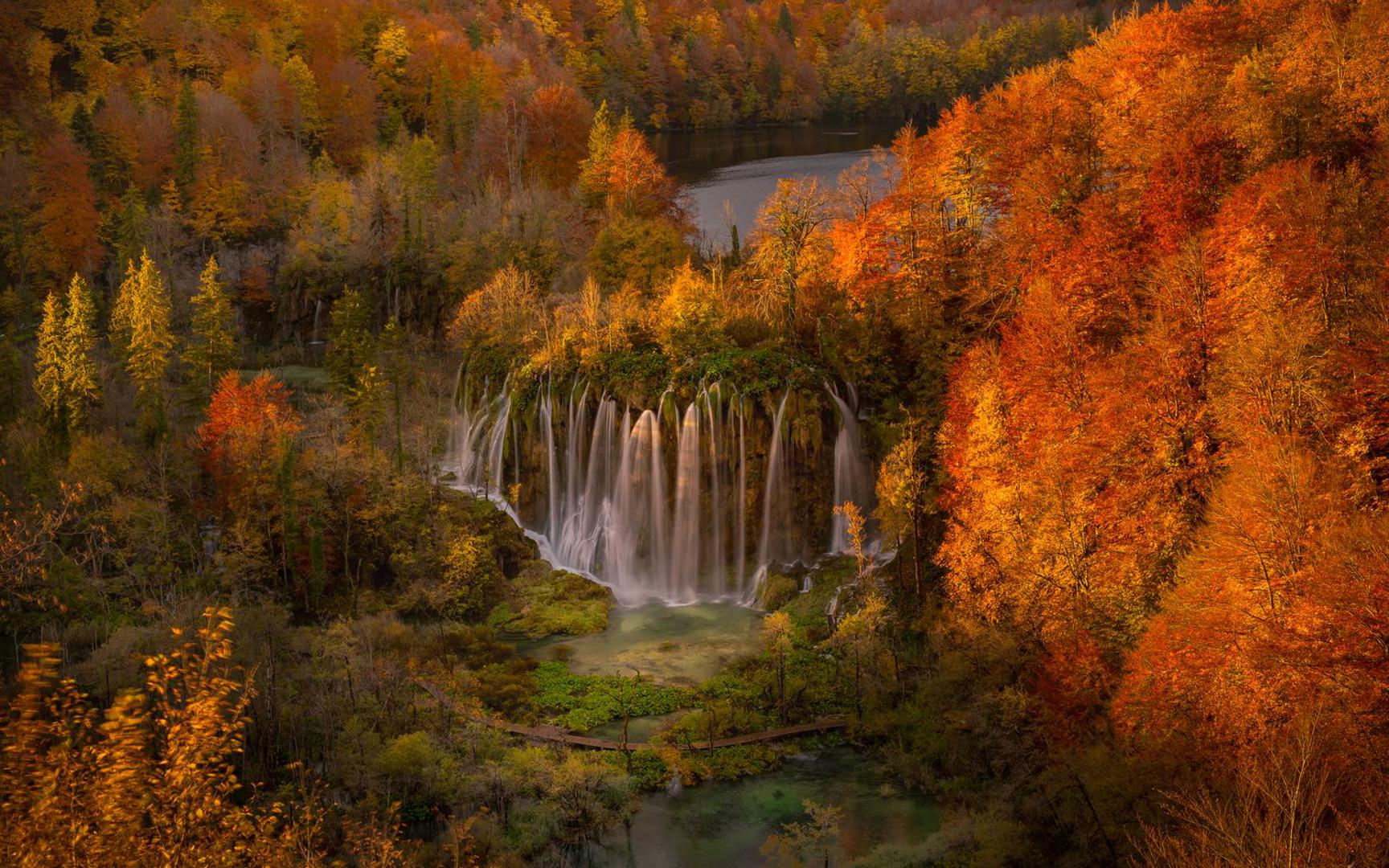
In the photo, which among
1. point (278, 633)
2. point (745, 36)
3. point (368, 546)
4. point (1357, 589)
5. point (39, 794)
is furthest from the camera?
point (745, 36)

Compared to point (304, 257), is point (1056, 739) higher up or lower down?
→ lower down

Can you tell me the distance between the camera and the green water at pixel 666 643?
1454 inches

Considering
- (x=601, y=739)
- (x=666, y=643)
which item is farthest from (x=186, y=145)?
(x=601, y=739)

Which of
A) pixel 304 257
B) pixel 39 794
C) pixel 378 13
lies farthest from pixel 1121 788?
pixel 378 13

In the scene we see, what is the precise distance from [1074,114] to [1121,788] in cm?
2910

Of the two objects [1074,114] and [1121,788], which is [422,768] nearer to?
[1121,788]

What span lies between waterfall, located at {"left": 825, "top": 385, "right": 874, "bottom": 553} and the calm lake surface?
2432 cm

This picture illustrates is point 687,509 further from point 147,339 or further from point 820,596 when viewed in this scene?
point 147,339

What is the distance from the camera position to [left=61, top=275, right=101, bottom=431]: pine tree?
158ft

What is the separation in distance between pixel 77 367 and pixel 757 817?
129ft

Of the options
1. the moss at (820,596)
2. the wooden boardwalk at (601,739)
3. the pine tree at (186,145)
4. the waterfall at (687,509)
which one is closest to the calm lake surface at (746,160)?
the waterfall at (687,509)

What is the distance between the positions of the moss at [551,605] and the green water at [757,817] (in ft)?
38.0

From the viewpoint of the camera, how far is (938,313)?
142ft

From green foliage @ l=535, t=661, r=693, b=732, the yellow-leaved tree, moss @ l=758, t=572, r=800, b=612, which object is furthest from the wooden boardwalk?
the yellow-leaved tree
